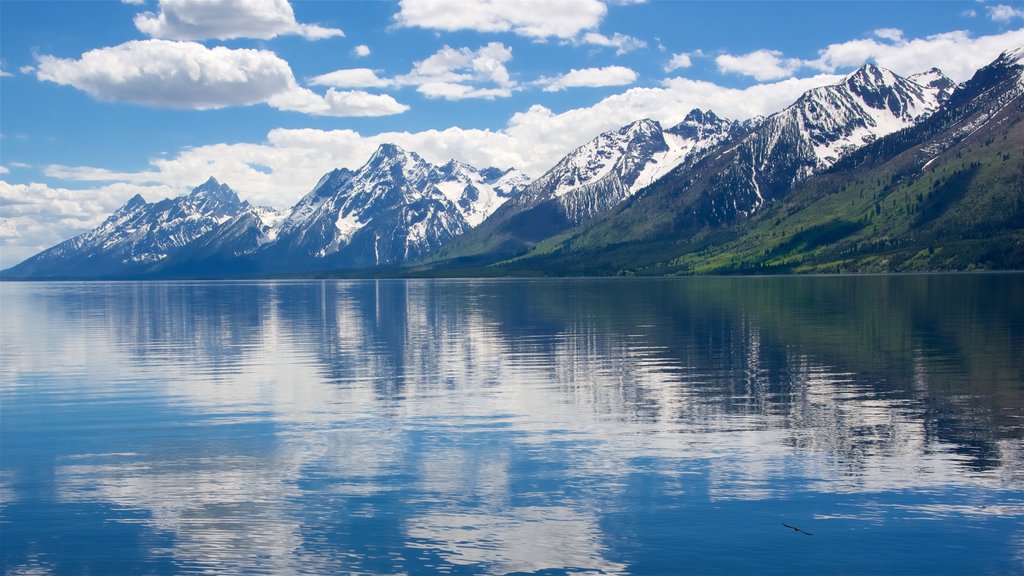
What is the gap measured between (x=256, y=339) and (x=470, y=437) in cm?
7053

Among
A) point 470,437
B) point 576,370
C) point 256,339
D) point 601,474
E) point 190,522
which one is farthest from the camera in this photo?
point 256,339

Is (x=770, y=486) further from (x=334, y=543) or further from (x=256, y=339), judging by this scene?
(x=256, y=339)

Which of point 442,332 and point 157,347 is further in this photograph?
point 442,332

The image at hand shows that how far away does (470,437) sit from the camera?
1871 inches

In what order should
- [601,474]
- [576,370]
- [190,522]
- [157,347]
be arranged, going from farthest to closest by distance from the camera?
[157,347]
[576,370]
[601,474]
[190,522]

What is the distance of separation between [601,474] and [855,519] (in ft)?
36.5

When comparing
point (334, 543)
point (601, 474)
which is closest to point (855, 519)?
point (601, 474)

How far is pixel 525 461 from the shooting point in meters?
41.9

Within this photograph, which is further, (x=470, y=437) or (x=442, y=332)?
(x=442, y=332)

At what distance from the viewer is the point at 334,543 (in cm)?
3036

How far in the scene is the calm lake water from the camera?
29.5 m

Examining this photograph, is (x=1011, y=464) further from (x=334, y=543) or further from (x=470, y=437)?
(x=334, y=543)

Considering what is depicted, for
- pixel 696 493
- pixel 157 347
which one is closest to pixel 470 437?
pixel 696 493

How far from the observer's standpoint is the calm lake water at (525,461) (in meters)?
29.5
